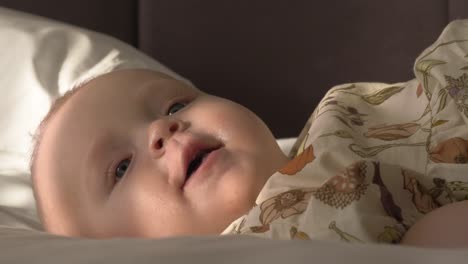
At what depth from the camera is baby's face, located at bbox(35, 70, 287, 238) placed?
2.49 feet

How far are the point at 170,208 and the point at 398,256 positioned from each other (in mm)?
422

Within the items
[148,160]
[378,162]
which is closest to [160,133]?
[148,160]

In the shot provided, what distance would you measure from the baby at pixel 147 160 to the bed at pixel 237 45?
0.28m

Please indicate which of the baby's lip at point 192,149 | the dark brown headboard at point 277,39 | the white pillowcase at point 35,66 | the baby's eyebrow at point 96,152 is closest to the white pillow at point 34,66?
the white pillowcase at point 35,66

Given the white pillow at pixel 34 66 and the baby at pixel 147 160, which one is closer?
the baby at pixel 147 160

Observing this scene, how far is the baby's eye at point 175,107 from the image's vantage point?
2.87 ft

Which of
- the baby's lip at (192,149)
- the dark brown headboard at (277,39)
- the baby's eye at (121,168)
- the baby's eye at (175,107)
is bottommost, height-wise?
the dark brown headboard at (277,39)

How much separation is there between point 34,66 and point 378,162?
2.28 feet

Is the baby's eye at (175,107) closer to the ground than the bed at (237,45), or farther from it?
farther from it

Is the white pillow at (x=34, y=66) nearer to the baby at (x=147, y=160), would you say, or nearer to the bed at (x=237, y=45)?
the bed at (x=237, y=45)

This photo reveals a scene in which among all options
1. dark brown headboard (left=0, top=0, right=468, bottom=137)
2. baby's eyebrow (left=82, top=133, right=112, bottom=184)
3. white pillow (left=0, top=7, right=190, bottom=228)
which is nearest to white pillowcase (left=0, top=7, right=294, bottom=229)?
white pillow (left=0, top=7, right=190, bottom=228)

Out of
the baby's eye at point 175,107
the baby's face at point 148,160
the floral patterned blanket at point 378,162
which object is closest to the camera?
the floral patterned blanket at point 378,162

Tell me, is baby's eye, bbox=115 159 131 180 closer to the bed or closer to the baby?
the baby

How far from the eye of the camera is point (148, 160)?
2.62 feet
